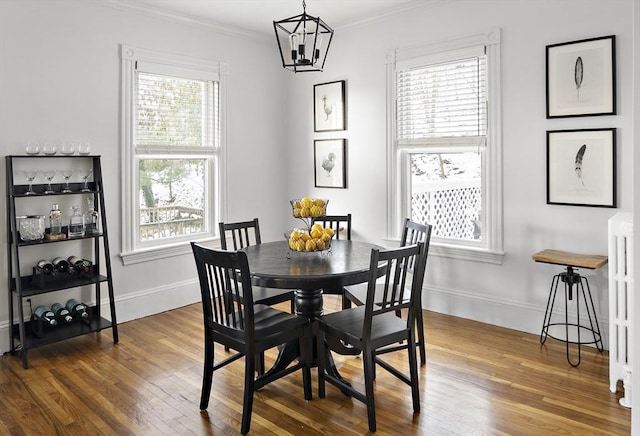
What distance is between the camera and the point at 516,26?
12.6 ft

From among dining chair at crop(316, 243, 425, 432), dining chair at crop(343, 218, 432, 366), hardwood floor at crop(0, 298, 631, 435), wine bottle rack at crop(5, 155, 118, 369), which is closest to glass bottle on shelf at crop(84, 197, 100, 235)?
wine bottle rack at crop(5, 155, 118, 369)

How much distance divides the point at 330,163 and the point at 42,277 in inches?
114

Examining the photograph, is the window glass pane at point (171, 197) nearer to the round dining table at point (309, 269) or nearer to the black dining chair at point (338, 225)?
the black dining chair at point (338, 225)

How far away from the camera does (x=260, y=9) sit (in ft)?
14.9

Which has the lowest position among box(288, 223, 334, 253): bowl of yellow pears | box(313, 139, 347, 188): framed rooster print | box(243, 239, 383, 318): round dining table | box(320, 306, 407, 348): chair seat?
box(320, 306, 407, 348): chair seat

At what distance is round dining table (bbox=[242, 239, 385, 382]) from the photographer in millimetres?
2643

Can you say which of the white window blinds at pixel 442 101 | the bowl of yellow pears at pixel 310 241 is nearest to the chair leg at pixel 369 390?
the bowl of yellow pears at pixel 310 241

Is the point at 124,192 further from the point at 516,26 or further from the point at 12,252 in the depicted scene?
the point at 516,26

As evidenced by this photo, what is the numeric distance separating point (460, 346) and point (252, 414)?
173 centimetres

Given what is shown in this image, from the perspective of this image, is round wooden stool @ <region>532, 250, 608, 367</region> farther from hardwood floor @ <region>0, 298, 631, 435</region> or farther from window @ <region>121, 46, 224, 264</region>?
window @ <region>121, 46, 224, 264</region>

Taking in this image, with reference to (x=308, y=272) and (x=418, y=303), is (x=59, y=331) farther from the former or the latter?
(x=418, y=303)

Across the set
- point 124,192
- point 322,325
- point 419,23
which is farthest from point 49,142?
point 419,23

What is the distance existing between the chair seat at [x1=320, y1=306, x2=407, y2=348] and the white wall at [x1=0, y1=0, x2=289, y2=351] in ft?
7.95

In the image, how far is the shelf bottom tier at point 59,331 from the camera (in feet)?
11.5
